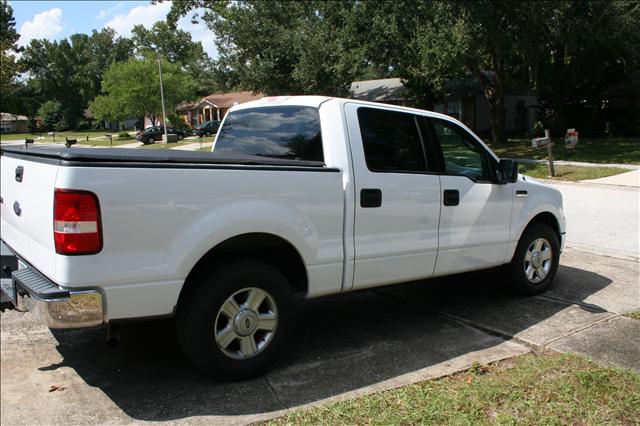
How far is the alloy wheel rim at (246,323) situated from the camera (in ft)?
12.0

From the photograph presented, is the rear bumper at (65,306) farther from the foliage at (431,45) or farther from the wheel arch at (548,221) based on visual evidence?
the foliage at (431,45)

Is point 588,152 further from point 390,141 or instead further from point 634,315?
point 390,141

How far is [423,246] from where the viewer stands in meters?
4.55

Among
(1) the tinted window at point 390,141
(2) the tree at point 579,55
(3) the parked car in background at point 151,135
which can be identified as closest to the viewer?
(1) the tinted window at point 390,141

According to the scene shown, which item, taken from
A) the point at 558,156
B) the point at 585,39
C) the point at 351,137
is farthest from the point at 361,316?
the point at 585,39

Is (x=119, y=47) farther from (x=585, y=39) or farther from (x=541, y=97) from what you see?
(x=585, y=39)

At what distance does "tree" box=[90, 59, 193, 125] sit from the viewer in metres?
61.3

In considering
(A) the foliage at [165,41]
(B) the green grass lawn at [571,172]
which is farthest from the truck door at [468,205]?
(A) the foliage at [165,41]

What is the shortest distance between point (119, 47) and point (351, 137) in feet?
373

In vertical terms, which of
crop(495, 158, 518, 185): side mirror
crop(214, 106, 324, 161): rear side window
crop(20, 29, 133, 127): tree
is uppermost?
crop(20, 29, 133, 127): tree

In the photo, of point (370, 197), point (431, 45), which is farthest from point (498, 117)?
point (370, 197)

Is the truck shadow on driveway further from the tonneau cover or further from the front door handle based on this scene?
the tonneau cover

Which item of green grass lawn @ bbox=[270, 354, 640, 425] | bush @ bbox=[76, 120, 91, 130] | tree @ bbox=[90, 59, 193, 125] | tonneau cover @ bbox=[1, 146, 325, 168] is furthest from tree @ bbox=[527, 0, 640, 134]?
bush @ bbox=[76, 120, 91, 130]

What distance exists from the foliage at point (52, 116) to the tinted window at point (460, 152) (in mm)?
97711
